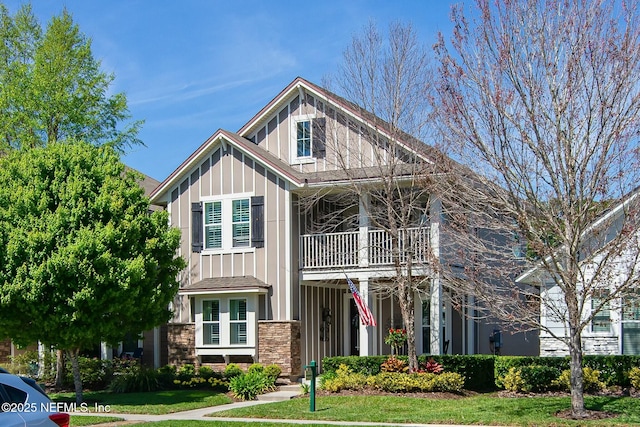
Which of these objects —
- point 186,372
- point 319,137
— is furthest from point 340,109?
point 186,372

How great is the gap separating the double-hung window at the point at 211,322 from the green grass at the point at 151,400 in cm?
292

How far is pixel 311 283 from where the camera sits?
2559 cm

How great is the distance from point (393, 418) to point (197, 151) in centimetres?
1274

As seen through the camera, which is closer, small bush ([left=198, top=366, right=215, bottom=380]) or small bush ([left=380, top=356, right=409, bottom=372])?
small bush ([left=380, top=356, right=409, bottom=372])

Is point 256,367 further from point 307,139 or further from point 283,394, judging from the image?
point 307,139

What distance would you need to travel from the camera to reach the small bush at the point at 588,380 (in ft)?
62.2

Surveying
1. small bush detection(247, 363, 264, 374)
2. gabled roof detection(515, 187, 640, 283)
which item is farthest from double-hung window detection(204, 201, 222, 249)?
gabled roof detection(515, 187, 640, 283)

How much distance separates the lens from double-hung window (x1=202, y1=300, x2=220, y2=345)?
2519 cm

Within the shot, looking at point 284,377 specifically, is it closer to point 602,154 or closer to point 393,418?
point 393,418

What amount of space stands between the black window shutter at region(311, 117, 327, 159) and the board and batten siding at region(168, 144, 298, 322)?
1.76 metres

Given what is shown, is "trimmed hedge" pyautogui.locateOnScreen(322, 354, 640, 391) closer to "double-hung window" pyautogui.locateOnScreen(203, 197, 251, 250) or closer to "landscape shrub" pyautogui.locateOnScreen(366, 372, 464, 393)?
"landscape shrub" pyautogui.locateOnScreen(366, 372, 464, 393)

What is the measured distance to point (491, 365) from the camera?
21.6m

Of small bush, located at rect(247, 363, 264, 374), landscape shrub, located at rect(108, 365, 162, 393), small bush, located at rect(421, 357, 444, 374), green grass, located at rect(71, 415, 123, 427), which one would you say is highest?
small bush, located at rect(421, 357, 444, 374)

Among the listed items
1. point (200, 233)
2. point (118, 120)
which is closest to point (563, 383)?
point (200, 233)
